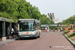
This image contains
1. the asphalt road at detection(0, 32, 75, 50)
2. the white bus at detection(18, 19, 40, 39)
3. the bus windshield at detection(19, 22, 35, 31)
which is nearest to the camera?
the asphalt road at detection(0, 32, 75, 50)

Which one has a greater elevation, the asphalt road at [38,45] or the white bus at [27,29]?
the white bus at [27,29]

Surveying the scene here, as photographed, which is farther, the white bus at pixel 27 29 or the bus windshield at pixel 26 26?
the bus windshield at pixel 26 26

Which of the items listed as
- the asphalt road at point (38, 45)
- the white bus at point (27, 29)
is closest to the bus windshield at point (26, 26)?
the white bus at point (27, 29)

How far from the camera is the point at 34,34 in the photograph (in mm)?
21094

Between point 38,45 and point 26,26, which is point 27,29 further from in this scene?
point 38,45

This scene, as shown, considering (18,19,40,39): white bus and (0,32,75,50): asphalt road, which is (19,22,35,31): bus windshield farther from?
(0,32,75,50): asphalt road

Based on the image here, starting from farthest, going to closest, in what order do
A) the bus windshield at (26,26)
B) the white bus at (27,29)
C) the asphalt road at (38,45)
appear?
the bus windshield at (26,26)
the white bus at (27,29)
the asphalt road at (38,45)

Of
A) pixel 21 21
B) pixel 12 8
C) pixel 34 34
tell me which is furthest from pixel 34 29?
pixel 12 8

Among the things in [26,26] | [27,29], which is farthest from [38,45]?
[26,26]

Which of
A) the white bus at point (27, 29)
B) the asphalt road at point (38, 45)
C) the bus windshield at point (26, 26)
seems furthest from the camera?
the bus windshield at point (26, 26)

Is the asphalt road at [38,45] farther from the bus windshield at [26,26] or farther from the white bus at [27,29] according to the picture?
the bus windshield at [26,26]

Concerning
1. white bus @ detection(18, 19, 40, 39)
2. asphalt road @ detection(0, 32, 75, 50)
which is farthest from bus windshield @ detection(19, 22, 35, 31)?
asphalt road @ detection(0, 32, 75, 50)

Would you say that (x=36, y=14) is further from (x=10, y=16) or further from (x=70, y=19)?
(x=70, y=19)

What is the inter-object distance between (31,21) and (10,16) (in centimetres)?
401
